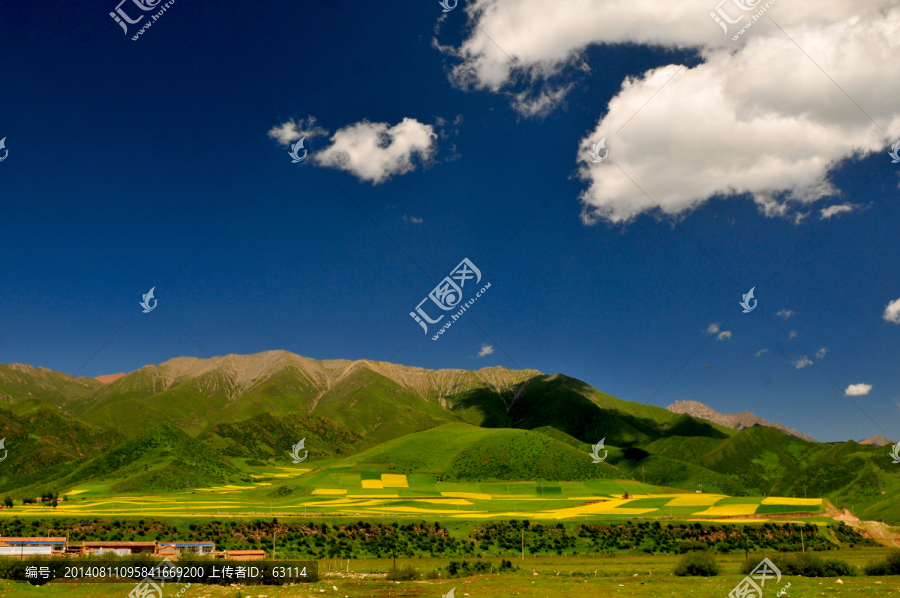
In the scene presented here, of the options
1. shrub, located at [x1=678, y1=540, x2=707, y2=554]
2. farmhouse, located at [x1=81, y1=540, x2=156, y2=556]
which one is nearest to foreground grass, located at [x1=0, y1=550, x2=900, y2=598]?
shrub, located at [x1=678, y1=540, x2=707, y2=554]

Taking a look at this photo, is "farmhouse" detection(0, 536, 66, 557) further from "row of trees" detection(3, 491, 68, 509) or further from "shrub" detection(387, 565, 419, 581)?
"row of trees" detection(3, 491, 68, 509)

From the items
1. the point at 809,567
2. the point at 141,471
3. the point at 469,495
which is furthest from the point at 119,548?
the point at 141,471

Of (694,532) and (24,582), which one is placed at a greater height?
(24,582)

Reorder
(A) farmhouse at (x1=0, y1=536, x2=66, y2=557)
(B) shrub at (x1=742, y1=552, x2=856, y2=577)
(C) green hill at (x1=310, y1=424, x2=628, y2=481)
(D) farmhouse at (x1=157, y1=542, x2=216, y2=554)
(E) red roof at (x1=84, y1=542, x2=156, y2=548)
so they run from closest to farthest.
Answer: (B) shrub at (x1=742, y1=552, x2=856, y2=577) → (A) farmhouse at (x1=0, y1=536, x2=66, y2=557) → (E) red roof at (x1=84, y1=542, x2=156, y2=548) → (D) farmhouse at (x1=157, y1=542, x2=216, y2=554) → (C) green hill at (x1=310, y1=424, x2=628, y2=481)

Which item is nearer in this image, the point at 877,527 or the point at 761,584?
the point at 761,584

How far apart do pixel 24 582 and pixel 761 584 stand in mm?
57425

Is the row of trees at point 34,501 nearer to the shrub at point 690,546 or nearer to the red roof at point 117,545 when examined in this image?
the red roof at point 117,545

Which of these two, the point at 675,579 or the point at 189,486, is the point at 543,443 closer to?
the point at 189,486

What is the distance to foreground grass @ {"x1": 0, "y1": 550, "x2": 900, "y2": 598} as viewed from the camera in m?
39.3

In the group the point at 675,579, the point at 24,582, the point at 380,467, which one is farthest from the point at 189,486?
the point at 675,579

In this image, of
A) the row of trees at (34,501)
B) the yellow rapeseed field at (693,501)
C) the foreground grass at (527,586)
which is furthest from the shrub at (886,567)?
the row of trees at (34,501)

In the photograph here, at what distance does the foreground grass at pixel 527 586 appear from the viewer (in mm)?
39259

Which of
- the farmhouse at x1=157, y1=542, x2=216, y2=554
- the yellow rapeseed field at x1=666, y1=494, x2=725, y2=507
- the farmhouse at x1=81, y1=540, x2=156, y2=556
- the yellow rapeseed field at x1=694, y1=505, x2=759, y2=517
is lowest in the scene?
the yellow rapeseed field at x1=666, y1=494, x2=725, y2=507

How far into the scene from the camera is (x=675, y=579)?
169 feet
